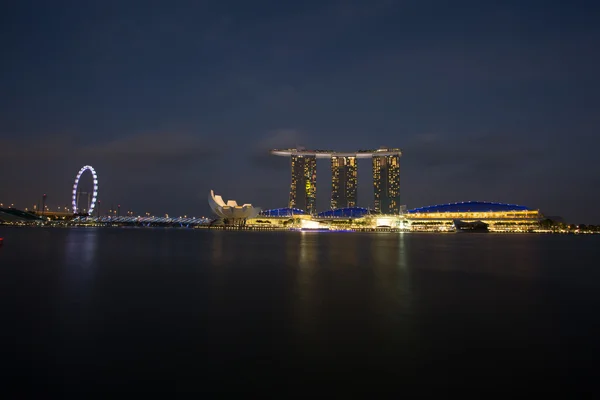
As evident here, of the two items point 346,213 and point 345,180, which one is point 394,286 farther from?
point 345,180

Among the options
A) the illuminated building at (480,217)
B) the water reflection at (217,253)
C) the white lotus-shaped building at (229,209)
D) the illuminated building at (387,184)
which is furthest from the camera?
the illuminated building at (387,184)

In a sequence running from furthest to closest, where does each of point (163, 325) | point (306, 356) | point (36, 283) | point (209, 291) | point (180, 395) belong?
point (36, 283), point (209, 291), point (163, 325), point (306, 356), point (180, 395)

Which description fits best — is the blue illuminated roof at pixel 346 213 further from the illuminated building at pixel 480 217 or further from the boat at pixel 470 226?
the boat at pixel 470 226

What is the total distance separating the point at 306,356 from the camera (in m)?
6.80

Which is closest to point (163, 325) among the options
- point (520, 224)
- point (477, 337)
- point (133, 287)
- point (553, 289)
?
point (133, 287)

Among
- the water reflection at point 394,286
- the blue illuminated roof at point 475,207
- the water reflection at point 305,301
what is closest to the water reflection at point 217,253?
the water reflection at point 305,301

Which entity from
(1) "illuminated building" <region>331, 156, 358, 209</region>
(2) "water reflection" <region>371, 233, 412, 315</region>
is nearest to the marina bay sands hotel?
(1) "illuminated building" <region>331, 156, 358, 209</region>

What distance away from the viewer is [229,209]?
399 feet

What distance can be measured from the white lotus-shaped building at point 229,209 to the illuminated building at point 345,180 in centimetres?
5917

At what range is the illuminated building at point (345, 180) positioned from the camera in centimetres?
17312

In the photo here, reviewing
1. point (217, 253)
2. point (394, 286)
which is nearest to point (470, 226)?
point (217, 253)

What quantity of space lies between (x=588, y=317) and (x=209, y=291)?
36.2 ft

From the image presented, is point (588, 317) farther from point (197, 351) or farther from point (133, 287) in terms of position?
point (133, 287)

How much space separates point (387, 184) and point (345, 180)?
1822 centimetres
